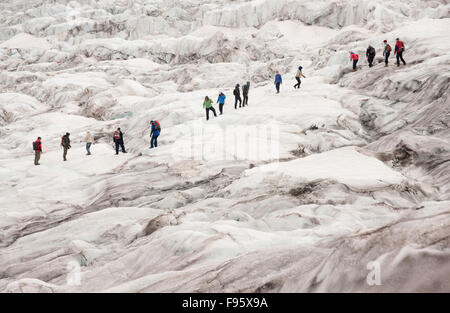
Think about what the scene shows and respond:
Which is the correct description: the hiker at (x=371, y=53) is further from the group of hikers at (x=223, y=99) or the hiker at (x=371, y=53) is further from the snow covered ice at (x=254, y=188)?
the group of hikers at (x=223, y=99)

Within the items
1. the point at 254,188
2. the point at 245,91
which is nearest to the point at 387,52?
the point at 245,91

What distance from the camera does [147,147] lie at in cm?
2358

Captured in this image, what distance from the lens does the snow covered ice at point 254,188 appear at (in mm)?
6285

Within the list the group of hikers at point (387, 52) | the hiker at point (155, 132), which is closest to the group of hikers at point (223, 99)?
the hiker at point (155, 132)

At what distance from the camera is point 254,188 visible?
44.0ft

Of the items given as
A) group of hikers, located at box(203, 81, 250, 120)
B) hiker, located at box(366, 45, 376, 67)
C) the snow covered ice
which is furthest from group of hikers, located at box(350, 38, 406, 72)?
group of hikers, located at box(203, 81, 250, 120)

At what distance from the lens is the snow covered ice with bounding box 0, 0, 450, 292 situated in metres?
6.29

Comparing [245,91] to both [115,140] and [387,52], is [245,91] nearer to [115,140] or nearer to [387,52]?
[115,140]

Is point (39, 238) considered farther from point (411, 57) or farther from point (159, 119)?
point (411, 57)

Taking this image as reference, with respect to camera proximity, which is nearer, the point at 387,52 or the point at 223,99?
the point at 387,52

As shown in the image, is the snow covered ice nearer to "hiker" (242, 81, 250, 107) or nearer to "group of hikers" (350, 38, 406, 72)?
"group of hikers" (350, 38, 406, 72)

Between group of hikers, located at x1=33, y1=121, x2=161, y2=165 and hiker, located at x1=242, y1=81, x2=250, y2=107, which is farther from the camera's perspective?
hiker, located at x1=242, y1=81, x2=250, y2=107

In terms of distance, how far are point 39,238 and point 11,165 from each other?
13016 millimetres
